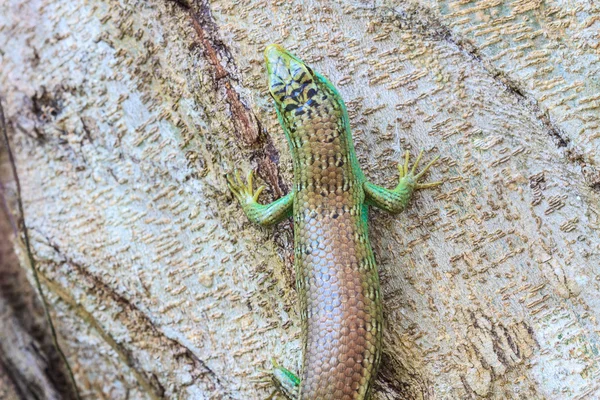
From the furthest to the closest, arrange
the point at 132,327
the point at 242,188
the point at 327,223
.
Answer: the point at 132,327
the point at 242,188
the point at 327,223

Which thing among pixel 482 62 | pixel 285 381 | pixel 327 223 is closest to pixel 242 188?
pixel 327 223

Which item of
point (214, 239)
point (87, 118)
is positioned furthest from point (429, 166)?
point (87, 118)

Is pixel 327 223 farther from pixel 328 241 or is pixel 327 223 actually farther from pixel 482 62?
pixel 482 62

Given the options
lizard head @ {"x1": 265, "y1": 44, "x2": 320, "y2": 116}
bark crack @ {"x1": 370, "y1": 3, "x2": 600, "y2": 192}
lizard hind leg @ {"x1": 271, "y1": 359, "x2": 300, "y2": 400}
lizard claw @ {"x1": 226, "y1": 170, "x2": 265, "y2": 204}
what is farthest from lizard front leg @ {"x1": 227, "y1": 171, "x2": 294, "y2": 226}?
bark crack @ {"x1": 370, "y1": 3, "x2": 600, "y2": 192}

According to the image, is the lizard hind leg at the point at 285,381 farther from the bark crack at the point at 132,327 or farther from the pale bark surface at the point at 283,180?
the bark crack at the point at 132,327

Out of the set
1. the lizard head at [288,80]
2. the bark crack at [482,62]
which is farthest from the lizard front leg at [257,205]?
the bark crack at [482,62]

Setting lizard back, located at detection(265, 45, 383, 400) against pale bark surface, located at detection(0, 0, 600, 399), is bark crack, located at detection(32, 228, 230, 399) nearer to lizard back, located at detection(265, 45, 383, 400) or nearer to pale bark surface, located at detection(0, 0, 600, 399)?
pale bark surface, located at detection(0, 0, 600, 399)

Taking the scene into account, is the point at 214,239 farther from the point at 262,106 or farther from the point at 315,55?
the point at 315,55
